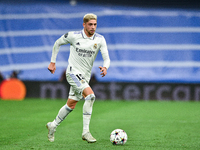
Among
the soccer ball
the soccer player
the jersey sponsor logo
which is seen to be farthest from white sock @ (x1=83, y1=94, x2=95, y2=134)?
the jersey sponsor logo

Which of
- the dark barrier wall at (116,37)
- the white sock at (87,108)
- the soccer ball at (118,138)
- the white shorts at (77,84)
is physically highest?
the dark barrier wall at (116,37)

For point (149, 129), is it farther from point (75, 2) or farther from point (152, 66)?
point (75, 2)

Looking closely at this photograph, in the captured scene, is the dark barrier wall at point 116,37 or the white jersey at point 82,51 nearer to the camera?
the white jersey at point 82,51

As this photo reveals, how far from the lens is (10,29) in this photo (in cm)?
1809

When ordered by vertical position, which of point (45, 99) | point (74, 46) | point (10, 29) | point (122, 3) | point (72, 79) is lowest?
point (45, 99)

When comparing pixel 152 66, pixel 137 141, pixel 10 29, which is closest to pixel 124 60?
pixel 152 66

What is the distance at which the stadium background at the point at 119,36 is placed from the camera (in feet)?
56.3

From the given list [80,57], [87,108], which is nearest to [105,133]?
[87,108]

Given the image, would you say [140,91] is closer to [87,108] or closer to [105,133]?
[105,133]

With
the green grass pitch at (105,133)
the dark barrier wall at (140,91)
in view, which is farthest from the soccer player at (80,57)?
the dark barrier wall at (140,91)

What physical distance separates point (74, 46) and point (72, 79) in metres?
0.52

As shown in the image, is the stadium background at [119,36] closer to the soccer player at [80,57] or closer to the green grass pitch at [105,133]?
the green grass pitch at [105,133]

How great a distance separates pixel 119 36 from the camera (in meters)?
17.8

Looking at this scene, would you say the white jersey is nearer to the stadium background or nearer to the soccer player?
the soccer player
